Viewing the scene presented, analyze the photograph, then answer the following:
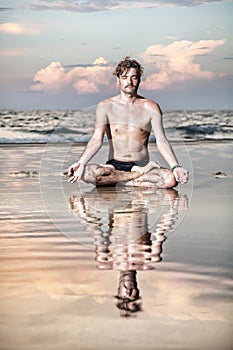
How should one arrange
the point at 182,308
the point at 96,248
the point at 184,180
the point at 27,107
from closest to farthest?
1. the point at 182,308
2. the point at 96,248
3. the point at 184,180
4. the point at 27,107

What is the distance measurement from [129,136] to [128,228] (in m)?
1.63

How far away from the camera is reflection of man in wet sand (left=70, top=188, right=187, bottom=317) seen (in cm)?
212

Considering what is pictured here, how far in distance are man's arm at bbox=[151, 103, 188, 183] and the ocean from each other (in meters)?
4.08

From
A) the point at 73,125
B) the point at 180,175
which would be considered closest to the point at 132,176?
the point at 180,175

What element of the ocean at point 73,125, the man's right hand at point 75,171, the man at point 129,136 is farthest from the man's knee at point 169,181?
the ocean at point 73,125

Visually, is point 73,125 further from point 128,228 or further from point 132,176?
point 128,228

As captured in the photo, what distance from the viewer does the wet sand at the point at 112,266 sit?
1.66 m

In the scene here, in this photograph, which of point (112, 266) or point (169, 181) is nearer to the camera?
point (112, 266)

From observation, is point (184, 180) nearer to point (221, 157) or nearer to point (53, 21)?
point (221, 157)

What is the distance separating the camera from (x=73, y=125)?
35.5ft

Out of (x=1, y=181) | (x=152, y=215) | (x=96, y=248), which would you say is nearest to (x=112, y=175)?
(x=1, y=181)

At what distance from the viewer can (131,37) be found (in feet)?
39.2

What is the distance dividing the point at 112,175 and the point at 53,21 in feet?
26.7

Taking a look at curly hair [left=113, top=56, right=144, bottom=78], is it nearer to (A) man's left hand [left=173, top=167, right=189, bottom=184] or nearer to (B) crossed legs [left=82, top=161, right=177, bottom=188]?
(B) crossed legs [left=82, top=161, right=177, bottom=188]
